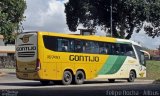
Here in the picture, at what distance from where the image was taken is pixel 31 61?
872 inches

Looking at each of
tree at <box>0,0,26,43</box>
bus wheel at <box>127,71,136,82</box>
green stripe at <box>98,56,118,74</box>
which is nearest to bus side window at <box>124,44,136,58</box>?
bus wheel at <box>127,71,136,82</box>

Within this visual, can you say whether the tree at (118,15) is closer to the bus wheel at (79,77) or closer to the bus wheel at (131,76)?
the bus wheel at (131,76)

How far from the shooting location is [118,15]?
52562 mm

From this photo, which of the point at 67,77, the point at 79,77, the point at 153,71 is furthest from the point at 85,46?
the point at 153,71

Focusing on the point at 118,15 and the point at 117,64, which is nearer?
the point at 117,64

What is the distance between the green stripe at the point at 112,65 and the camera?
26062 millimetres

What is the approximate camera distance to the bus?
21953 mm

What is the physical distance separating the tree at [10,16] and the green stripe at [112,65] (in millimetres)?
19928

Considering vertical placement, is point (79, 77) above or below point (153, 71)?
above

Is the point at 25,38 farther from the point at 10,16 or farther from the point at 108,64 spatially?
the point at 10,16

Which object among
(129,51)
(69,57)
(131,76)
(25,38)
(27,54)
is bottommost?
(131,76)

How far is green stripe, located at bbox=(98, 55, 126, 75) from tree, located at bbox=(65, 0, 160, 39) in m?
23.3

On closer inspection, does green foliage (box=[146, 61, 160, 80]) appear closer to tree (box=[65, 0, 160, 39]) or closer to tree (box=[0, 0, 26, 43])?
tree (box=[65, 0, 160, 39])

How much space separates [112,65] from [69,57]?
13.7 ft
